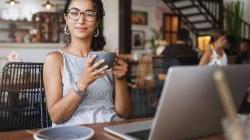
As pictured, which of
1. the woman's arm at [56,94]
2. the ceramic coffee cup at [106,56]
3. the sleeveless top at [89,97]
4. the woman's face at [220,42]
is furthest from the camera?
the woman's face at [220,42]

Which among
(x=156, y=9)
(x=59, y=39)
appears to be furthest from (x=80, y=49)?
(x=156, y=9)

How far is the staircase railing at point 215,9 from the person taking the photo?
8.60 meters

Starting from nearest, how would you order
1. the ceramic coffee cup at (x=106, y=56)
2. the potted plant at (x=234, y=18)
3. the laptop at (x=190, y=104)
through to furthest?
1. the laptop at (x=190, y=104)
2. the ceramic coffee cup at (x=106, y=56)
3. the potted plant at (x=234, y=18)

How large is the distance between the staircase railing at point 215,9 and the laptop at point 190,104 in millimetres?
7911

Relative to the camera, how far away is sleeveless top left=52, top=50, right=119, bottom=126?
1.33 m

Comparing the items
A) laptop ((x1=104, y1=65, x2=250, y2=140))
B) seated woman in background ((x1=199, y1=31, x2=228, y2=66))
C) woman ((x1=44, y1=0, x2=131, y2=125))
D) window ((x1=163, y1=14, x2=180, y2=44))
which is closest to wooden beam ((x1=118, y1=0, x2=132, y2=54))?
seated woman in background ((x1=199, y1=31, x2=228, y2=66))

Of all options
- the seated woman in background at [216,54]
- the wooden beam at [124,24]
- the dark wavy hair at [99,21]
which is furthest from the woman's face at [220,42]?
the dark wavy hair at [99,21]

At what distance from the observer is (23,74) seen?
57.2 inches

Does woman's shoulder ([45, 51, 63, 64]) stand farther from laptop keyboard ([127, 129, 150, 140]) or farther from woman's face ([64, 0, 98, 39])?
laptop keyboard ([127, 129, 150, 140])

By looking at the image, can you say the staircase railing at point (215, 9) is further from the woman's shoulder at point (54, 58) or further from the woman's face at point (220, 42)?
→ the woman's shoulder at point (54, 58)

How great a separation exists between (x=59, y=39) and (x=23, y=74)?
6231 millimetres

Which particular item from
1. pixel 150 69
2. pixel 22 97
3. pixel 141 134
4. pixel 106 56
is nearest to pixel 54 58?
pixel 22 97

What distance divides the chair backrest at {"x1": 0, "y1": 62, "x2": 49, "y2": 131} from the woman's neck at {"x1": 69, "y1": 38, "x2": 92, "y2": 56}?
15 cm

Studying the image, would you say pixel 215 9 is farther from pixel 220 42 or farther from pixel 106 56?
pixel 106 56
